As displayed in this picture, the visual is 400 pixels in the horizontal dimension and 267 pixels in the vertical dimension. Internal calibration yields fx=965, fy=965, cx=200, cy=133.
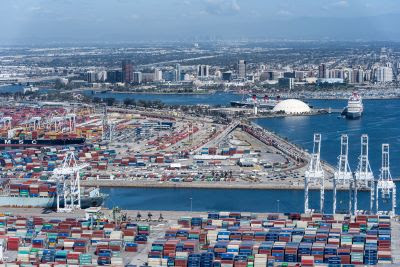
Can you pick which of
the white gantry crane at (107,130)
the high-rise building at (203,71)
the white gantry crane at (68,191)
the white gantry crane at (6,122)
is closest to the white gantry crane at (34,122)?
the white gantry crane at (6,122)

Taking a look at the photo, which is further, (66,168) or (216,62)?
(216,62)

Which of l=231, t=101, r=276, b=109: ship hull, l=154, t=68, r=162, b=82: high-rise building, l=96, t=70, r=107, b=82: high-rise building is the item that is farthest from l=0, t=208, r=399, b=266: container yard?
l=154, t=68, r=162, b=82: high-rise building

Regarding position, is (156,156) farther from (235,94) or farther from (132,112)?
(235,94)

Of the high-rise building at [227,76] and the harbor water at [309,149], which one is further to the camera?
the high-rise building at [227,76]

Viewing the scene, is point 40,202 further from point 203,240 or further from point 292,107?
point 292,107

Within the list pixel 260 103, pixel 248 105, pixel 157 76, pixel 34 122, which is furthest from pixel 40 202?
pixel 157 76

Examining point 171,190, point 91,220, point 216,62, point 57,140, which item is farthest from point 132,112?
point 216,62

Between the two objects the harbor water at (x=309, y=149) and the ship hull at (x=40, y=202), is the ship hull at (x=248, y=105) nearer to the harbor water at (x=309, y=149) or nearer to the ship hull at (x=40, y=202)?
the harbor water at (x=309, y=149)
